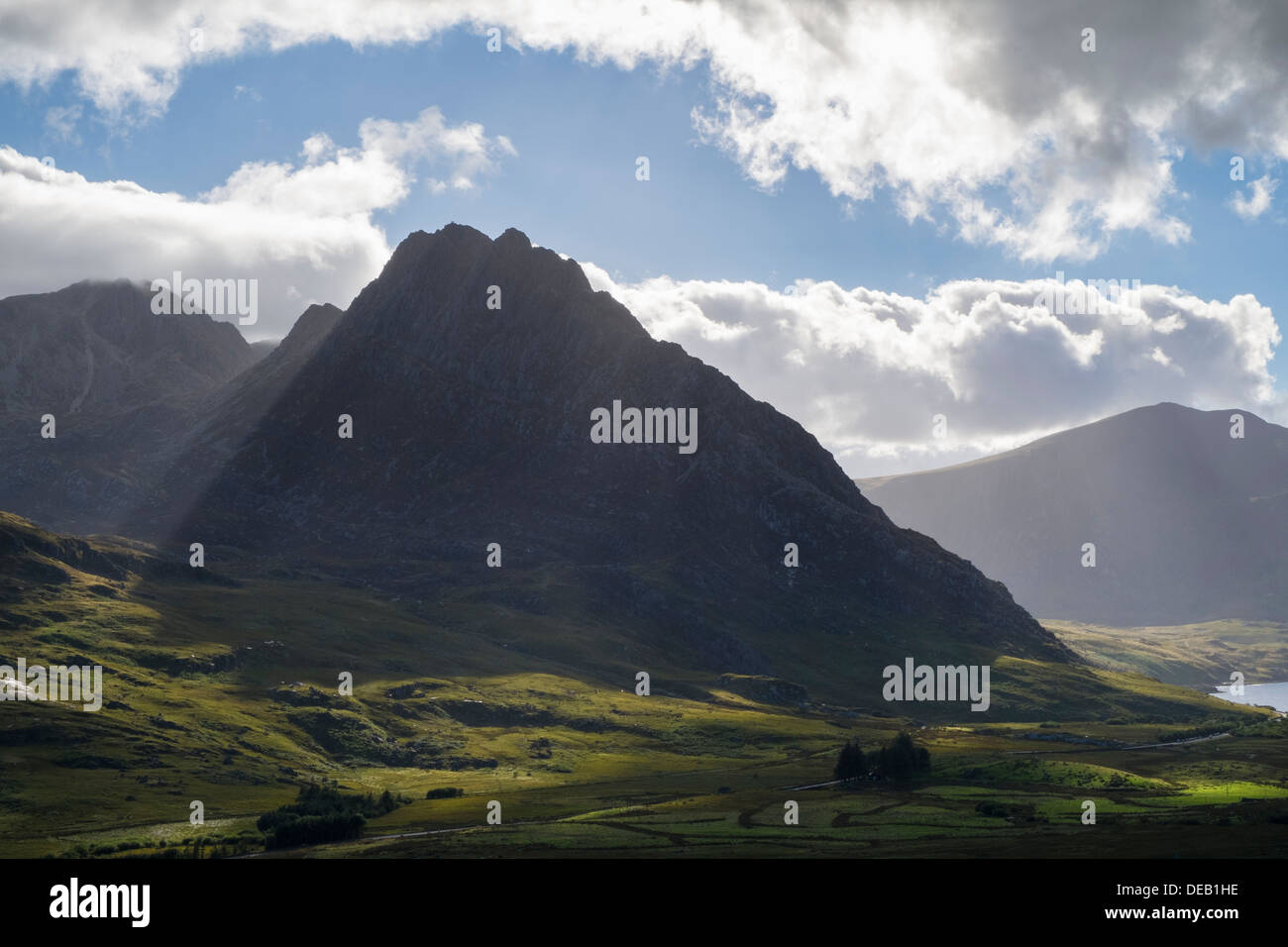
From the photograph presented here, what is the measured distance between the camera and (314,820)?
134125mm

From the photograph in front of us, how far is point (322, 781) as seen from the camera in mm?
187000

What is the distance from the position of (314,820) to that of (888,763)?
87.7 metres

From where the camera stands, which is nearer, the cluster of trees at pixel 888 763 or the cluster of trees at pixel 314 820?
the cluster of trees at pixel 314 820

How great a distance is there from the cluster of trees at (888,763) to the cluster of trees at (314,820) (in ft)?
244

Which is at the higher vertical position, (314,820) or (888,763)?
(888,763)

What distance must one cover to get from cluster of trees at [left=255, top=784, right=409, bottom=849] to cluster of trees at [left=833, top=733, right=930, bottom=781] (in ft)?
244

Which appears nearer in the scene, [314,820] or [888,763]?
[314,820]

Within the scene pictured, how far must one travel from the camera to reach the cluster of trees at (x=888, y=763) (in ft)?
545

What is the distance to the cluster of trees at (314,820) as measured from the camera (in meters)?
132
